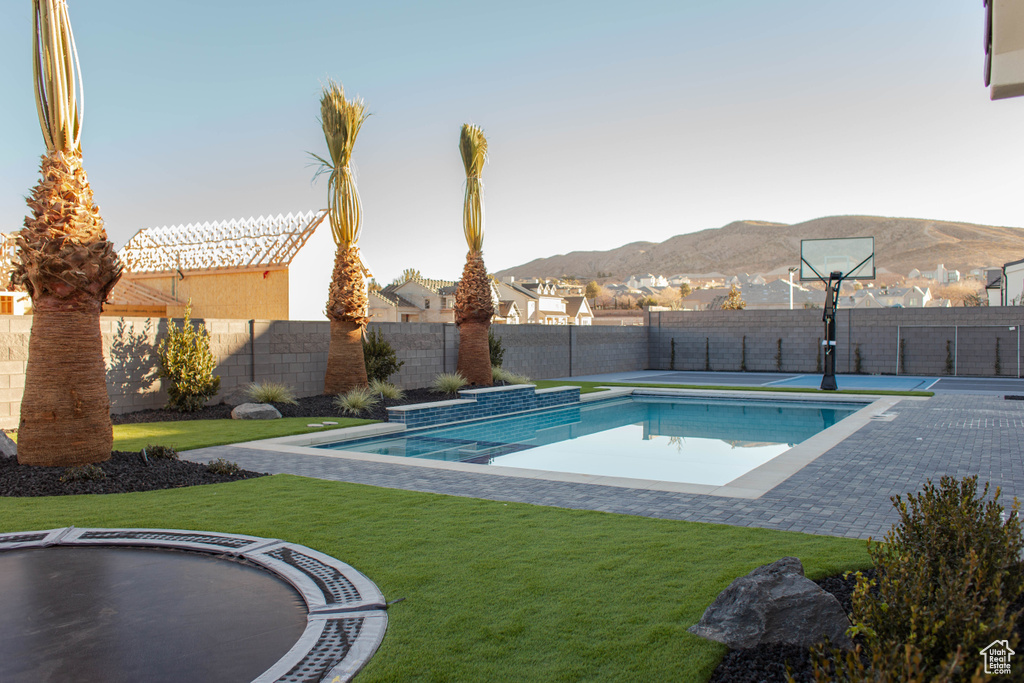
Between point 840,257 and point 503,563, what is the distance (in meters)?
21.2

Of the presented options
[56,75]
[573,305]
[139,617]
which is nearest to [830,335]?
[56,75]

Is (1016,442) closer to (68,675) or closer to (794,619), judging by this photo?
(794,619)

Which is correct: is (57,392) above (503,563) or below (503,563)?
above

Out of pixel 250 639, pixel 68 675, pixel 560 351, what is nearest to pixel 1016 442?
pixel 250 639

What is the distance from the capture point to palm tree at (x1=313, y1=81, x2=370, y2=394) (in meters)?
14.5

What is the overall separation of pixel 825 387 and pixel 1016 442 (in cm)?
900

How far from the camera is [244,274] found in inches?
1083

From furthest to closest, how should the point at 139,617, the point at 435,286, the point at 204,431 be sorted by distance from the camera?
the point at 435,286 → the point at 204,431 → the point at 139,617

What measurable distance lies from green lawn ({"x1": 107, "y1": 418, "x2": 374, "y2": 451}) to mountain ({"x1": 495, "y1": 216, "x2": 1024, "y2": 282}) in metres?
89.5

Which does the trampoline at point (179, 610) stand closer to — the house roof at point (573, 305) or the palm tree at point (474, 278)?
the palm tree at point (474, 278)

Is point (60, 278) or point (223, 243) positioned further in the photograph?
point (223, 243)

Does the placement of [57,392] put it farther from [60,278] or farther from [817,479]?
[817,479]

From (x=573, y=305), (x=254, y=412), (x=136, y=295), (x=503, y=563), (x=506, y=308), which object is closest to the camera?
(x=503, y=563)

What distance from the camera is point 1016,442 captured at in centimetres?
988
